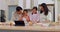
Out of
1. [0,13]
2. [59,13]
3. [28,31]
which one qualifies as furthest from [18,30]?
[0,13]

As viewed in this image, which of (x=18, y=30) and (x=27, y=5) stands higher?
(x=27, y=5)

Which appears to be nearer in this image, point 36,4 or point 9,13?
point 36,4

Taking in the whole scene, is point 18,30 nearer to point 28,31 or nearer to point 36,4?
point 28,31

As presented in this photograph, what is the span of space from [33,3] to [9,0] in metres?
0.65

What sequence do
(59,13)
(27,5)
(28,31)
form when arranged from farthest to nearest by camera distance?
(27,5), (59,13), (28,31)

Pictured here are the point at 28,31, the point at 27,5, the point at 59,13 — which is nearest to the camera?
the point at 28,31

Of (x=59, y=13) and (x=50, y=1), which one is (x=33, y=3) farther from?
(x=59, y=13)

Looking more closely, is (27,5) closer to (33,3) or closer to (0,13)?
(33,3)

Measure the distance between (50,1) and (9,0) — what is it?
1.05m

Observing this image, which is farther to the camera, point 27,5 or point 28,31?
point 27,5

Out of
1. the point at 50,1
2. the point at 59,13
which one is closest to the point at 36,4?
the point at 50,1

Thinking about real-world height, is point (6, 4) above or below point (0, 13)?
above

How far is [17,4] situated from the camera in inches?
138

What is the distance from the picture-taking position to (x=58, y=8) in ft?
10.6
